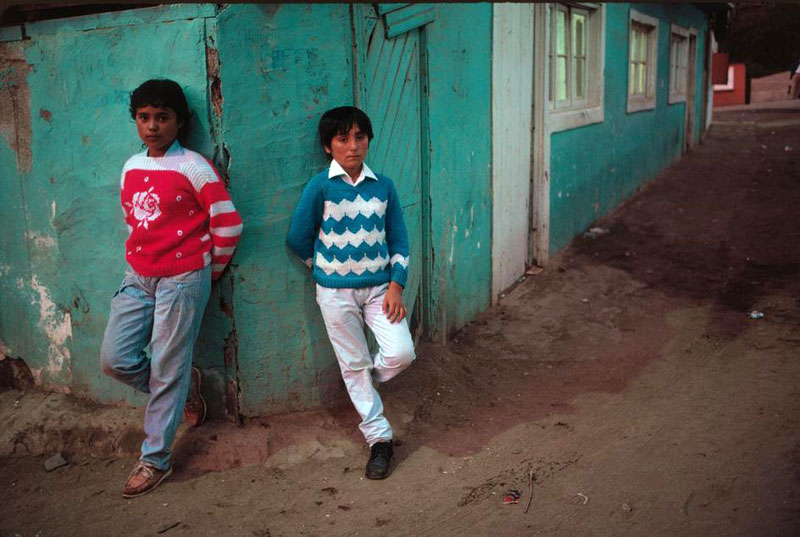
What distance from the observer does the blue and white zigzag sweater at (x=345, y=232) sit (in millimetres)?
3479

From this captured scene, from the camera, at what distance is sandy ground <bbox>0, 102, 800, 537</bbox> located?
3.12 metres

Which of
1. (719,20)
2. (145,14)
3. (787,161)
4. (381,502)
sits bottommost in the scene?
(381,502)

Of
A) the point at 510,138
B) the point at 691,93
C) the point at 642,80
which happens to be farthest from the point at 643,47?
the point at 510,138

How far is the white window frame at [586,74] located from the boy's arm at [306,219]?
4132 mm

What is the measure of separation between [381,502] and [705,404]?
2.08 meters

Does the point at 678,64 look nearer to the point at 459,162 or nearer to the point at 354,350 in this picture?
the point at 459,162

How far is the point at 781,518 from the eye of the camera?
9.65 ft

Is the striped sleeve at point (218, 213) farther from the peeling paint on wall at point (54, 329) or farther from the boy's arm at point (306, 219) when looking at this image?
the peeling paint on wall at point (54, 329)

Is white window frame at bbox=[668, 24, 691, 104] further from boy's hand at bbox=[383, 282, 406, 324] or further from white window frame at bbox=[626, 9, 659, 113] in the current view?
boy's hand at bbox=[383, 282, 406, 324]

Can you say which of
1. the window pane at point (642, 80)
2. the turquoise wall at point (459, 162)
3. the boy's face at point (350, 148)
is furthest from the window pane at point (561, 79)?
the boy's face at point (350, 148)

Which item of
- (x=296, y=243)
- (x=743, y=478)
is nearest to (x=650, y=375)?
(x=743, y=478)

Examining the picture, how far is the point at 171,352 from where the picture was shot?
3350 mm

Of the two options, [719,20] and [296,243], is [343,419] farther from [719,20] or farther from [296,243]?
[719,20]

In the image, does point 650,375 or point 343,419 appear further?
point 650,375
